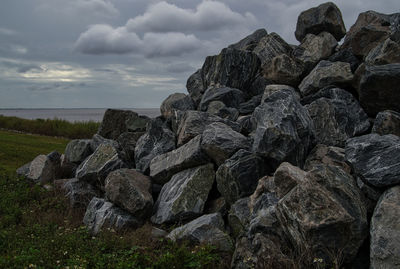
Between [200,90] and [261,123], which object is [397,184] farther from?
[200,90]

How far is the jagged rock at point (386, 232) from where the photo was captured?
19.9 ft

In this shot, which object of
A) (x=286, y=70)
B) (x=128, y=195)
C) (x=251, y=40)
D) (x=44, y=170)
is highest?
(x=251, y=40)

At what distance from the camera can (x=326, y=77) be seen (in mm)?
12445

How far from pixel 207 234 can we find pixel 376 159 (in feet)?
12.9

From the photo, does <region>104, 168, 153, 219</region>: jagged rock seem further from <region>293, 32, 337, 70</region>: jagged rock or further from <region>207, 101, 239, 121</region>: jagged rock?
<region>293, 32, 337, 70</region>: jagged rock

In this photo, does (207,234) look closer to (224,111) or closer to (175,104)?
(224,111)

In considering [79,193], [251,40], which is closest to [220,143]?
[79,193]

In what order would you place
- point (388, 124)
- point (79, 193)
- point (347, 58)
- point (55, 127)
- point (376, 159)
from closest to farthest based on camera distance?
point (376, 159) < point (388, 124) < point (79, 193) < point (347, 58) < point (55, 127)

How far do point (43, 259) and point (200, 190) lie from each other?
4326 mm

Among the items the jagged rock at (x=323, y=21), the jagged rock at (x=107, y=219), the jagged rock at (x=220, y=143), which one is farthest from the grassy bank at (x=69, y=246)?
the jagged rock at (x=323, y=21)

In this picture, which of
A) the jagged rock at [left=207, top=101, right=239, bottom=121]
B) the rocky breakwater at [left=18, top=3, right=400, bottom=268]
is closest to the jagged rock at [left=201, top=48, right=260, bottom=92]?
the rocky breakwater at [left=18, top=3, right=400, bottom=268]

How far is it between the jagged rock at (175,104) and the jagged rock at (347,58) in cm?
595

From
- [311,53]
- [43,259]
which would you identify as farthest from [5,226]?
[311,53]

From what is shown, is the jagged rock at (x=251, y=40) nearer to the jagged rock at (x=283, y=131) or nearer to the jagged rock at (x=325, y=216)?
the jagged rock at (x=283, y=131)
